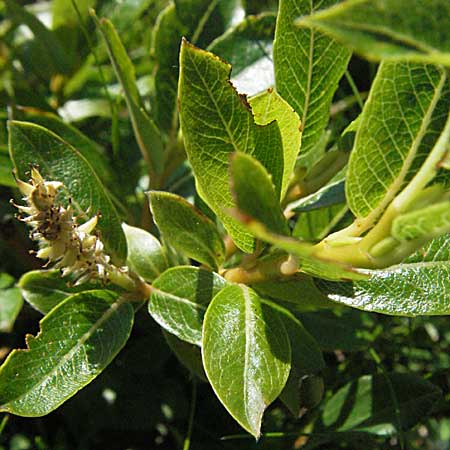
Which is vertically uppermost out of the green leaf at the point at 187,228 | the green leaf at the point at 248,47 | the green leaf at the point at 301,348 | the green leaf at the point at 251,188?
the green leaf at the point at 251,188

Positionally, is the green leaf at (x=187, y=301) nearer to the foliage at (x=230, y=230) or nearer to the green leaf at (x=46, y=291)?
the foliage at (x=230, y=230)

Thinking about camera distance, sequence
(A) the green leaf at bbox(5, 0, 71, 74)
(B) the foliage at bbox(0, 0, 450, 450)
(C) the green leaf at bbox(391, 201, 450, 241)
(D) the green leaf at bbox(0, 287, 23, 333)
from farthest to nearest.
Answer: (A) the green leaf at bbox(5, 0, 71, 74)
(D) the green leaf at bbox(0, 287, 23, 333)
(B) the foliage at bbox(0, 0, 450, 450)
(C) the green leaf at bbox(391, 201, 450, 241)

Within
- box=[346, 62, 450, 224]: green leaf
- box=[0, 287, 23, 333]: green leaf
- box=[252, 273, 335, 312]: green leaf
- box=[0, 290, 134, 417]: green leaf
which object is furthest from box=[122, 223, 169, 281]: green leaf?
box=[346, 62, 450, 224]: green leaf

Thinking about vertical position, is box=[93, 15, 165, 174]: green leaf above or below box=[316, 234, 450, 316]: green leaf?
above

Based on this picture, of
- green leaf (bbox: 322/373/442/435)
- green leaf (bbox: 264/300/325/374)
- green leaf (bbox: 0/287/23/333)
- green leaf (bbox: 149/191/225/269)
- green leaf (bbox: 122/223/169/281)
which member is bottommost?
green leaf (bbox: 322/373/442/435)

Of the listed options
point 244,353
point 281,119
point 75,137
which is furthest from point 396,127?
point 75,137

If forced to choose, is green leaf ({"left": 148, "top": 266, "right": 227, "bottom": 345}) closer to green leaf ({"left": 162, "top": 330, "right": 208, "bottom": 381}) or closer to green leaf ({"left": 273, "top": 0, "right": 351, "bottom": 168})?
green leaf ({"left": 162, "top": 330, "right": 208, "bottom": 381})

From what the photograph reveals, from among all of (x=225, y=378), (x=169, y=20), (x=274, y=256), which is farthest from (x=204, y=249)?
(x=169, y=20)

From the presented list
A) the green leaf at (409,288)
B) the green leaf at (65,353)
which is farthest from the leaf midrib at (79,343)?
the green leaf at (409,288)

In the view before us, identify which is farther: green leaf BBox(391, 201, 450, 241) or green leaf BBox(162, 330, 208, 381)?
green leaf BBox(162, 330, 208, 381)
